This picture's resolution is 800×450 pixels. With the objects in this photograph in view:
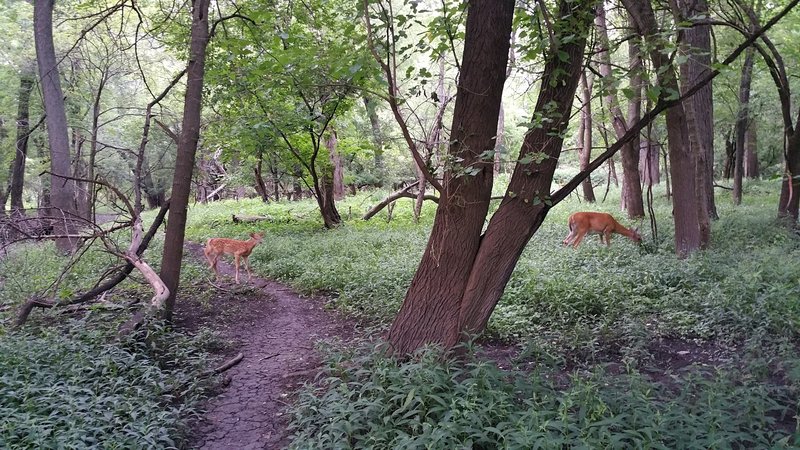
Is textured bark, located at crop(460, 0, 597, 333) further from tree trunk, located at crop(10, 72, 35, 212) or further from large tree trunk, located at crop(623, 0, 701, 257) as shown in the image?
tree trunk, located at crop(10, 72, 35, 212)

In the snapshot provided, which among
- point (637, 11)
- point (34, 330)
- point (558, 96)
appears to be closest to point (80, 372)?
point (34, 330)

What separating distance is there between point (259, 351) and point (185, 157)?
8.59 feet

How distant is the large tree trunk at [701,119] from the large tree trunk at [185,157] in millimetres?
6296

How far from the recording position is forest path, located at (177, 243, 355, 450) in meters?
4.20

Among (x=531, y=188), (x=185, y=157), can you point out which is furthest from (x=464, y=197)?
(x=185, y=157)

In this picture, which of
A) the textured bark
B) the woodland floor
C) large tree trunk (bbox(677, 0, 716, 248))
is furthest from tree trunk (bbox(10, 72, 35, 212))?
large tree trunk (bbox(677, 0, 716, 248))

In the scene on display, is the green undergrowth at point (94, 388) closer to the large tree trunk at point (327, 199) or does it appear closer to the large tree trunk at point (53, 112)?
the large tree trunk at point (53, 112)

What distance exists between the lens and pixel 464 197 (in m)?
4.44

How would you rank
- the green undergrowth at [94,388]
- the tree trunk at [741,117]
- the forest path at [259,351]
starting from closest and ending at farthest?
the green undergrowth at [94,388] < the forest path at [259,351] < the tree trunk at [741,117]

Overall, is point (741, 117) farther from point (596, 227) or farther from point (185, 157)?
point (185, 157)

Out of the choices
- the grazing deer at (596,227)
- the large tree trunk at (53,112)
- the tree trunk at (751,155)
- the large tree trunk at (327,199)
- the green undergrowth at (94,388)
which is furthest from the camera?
the tree trunk at (751,155)

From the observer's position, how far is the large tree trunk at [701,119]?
319 inches

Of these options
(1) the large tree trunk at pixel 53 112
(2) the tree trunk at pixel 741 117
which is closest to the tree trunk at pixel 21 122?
(1) the large tree trunk at pixel 53 112

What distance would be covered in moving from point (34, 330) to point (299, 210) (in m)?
12.3
